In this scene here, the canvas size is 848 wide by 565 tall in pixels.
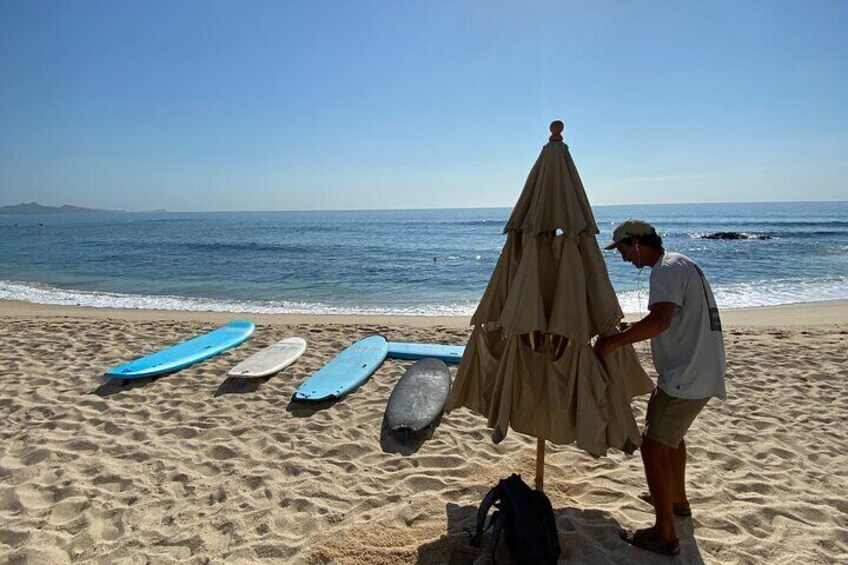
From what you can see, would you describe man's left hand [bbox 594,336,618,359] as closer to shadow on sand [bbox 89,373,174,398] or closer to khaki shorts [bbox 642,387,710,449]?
khaki shorts [bbox 642,387,710,449]

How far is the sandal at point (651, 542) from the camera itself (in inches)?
111

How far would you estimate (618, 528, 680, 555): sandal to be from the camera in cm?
282

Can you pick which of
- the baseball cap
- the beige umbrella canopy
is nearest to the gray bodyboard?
the beige umbrella canopy

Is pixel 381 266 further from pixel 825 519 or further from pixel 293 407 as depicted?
pixel 825 519

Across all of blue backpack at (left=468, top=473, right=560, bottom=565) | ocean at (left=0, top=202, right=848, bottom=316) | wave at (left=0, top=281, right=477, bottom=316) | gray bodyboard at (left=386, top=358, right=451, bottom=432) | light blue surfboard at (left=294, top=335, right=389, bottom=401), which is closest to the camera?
blue backpack at (left=468, top=473, right=560, bottom=565)

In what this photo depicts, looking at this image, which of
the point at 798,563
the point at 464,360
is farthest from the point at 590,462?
Result: the point at 464,360

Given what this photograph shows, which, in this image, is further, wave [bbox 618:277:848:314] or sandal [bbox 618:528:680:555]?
wave [bbox 618:277:848:314]

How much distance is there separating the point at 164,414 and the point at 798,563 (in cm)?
539

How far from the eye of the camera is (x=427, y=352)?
23.2ft

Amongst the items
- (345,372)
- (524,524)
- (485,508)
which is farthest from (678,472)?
(345,372)

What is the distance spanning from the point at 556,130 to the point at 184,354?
605cm

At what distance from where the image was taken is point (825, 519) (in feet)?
10.6

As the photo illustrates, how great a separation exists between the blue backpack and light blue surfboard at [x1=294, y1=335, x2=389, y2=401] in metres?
2.95

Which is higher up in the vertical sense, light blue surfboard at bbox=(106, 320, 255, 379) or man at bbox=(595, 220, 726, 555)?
man at bbox=(595, 220, 726, 555)
